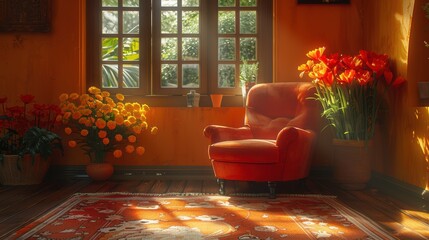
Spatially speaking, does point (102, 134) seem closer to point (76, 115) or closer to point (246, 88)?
point (76, 115)

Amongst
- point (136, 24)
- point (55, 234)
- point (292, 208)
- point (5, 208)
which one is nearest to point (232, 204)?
point (292, 208)

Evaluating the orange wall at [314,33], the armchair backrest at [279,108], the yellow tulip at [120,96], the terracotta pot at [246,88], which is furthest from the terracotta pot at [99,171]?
the orange wall at [314,33]

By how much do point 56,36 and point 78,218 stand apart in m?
2.47

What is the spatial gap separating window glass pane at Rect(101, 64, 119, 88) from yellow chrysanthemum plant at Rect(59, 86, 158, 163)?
0.43 meters

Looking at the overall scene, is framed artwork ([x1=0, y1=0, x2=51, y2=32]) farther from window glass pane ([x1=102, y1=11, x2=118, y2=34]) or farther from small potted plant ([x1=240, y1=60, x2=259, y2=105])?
small potted plant ([x1=240, y1=60, x2=259, y2=105])

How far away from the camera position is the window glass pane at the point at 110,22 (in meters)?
5.02

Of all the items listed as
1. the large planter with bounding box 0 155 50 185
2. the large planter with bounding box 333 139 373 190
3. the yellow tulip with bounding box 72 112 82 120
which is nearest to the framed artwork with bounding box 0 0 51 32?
the yellow tulip with bounding box 72 112 82 120

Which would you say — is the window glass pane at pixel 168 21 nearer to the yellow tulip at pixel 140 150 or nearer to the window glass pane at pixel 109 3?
the window glass pane at pixel 109 3

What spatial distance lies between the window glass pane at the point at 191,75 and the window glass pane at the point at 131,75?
0.50 metres

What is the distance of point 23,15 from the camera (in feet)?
15.6

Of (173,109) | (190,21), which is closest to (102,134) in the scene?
(173,109)

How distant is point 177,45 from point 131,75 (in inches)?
23.2

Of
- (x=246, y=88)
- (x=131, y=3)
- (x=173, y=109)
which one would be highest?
(x=131, y=3)

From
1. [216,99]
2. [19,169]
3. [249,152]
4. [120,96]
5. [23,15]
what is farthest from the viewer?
[216,99]
